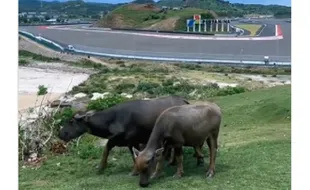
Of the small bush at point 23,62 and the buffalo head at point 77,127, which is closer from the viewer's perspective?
the buffalo head at point 77,127

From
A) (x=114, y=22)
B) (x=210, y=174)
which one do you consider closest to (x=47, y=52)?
(x=114, y=22)

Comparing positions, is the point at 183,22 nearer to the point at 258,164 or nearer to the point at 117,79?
the point at 117,79

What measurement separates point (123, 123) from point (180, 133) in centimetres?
121

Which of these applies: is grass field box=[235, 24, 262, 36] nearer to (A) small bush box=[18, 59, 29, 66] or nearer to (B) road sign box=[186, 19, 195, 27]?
(B) road sign box=[186, 19, 195, 27]

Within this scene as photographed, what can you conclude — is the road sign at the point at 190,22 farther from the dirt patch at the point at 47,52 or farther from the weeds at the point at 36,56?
the weeds at the point at 36,56

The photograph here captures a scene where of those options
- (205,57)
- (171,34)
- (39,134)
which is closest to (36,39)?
(171,34)

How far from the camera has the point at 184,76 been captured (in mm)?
29531

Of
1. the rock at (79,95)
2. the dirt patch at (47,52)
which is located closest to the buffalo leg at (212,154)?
the rock at (79,95)

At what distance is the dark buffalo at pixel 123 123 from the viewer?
8102mm

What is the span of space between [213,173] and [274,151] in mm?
1533

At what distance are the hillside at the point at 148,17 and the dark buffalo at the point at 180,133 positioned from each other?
24259mm

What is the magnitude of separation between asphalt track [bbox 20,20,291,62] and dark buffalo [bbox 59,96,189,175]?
87.5 ft

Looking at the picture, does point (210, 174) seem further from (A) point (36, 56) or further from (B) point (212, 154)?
(A) point (36, 56)

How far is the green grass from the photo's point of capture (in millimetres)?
6824
